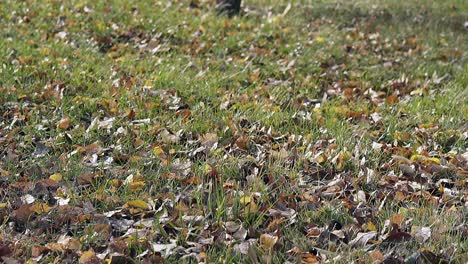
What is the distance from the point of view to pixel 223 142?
15.3 feet

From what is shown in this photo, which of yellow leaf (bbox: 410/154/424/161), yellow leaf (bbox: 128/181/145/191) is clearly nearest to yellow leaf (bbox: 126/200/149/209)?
yellow leaf (bbox: 128/181/145/191)

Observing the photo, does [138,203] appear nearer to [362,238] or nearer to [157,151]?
[157,151]

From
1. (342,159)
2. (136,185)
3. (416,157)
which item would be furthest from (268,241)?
(416,157)

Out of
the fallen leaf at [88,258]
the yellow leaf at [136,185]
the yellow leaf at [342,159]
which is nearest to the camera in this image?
the fallen leaf at [88,258]

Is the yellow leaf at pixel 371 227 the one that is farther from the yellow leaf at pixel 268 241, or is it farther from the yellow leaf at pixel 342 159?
the yellow leaf at pixel 342 159

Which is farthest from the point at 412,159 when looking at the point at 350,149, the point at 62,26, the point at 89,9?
the point at 89,9

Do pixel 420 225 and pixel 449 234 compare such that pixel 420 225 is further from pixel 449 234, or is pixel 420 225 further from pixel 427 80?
pixel 427 80

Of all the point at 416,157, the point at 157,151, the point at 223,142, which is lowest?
the point at 416,157

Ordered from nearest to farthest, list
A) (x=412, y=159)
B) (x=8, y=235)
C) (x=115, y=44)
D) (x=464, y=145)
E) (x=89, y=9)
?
(x=8, y=235) → (x=412, y=159) → (x=464, y=145) → (x=115, y=44) → (x=89, y=9)

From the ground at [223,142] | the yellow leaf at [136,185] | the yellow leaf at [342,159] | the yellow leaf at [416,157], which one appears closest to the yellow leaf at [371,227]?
the ground at [223,142]

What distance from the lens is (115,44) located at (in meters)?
7.38

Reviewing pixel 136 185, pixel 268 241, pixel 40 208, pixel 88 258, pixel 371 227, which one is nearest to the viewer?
pixel 88 258

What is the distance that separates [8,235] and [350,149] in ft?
7.41

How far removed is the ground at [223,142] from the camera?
11.3 feet
